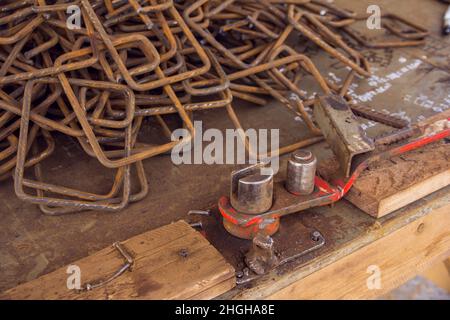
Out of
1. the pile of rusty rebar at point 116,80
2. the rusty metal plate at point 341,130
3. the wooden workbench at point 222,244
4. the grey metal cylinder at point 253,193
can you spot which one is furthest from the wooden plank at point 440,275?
the grey metal cylinder at point 253,193

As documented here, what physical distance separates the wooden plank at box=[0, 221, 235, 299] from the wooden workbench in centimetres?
5

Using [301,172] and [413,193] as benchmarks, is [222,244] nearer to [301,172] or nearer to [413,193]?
[301,172]

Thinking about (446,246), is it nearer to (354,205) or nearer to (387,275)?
(387,275)

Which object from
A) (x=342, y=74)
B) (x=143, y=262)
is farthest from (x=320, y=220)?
(x=342, y=74)

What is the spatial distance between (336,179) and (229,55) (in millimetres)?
477

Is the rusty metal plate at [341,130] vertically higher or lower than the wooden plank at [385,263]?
higher

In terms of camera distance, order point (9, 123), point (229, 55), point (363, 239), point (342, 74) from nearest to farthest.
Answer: point (363, 239) < point (9, 123) < point (229, 55) < point (342, 74)

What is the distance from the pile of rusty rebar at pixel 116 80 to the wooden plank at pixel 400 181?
13 cm

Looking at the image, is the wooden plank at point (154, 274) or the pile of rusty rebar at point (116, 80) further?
the pile of rusty rebar at point (116, 80)

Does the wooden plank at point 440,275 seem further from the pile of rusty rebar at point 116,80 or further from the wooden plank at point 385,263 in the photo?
the pile of rusty rebar at point 116,80

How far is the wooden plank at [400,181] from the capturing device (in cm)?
107

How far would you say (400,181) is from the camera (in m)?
1.09

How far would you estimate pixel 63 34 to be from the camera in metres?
1.29

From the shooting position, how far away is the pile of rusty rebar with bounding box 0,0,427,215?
1.13 metres
